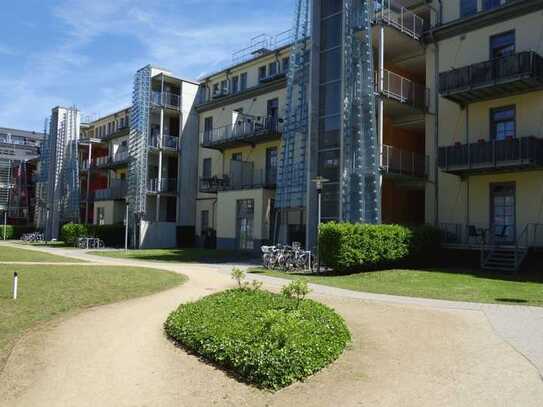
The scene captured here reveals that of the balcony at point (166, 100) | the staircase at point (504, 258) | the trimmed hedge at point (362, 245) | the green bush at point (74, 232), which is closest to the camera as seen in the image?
the trimmed hedge at point (362, 245)

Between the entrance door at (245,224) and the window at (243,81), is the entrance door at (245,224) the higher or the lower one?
the lower one

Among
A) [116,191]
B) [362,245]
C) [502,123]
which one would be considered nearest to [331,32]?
[502,123]

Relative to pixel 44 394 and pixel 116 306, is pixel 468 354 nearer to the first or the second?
pixel 44 394

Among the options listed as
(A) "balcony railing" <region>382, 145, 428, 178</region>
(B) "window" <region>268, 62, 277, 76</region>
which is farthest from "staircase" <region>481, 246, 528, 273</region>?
(B) "window" <region>268, 62, 277, 76</region>

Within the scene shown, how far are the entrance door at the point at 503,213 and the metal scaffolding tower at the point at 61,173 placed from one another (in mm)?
39929

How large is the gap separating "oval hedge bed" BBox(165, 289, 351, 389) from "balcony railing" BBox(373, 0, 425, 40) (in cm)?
1883

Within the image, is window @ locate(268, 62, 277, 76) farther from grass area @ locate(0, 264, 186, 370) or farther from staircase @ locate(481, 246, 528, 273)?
grass area @ locate(0, 264, 186, 370)

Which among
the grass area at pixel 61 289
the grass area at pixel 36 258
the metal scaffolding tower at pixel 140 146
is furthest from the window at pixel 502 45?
the metal scaffolding tower at pixel 140 146

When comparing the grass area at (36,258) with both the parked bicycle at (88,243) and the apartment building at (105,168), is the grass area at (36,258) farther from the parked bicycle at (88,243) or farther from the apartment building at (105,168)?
the apartment building at (105,168)

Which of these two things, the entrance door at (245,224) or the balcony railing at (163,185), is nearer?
the entrance door at (245,224)

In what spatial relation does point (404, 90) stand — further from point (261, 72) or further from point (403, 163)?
point (261, 72)

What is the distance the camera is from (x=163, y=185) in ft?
133

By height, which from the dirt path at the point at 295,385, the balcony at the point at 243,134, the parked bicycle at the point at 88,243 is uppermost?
the balcony at the point at 243,134

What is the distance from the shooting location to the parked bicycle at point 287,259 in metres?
22.0
